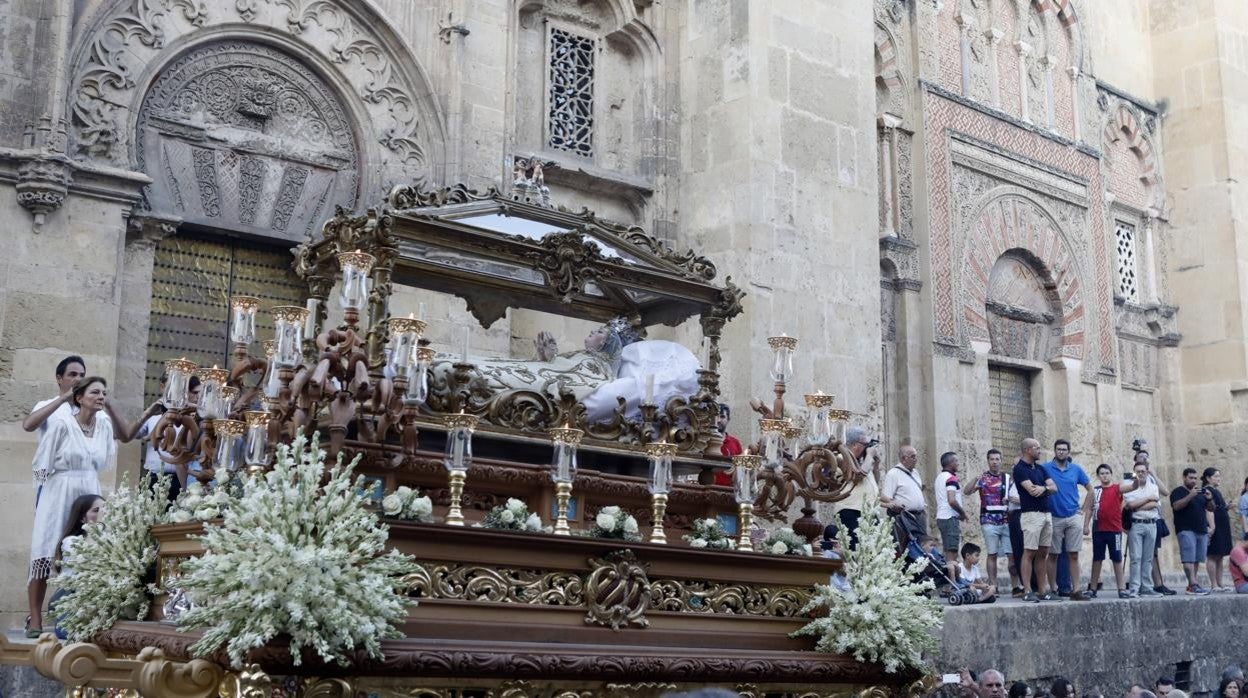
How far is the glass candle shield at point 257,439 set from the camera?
4.69 meters

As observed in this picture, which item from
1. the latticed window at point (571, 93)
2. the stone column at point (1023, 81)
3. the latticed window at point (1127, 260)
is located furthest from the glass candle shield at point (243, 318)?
the latticed window at point (1127, 260)

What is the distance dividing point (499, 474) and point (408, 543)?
77cm

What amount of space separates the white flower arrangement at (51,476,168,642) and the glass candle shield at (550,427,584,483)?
1575mm

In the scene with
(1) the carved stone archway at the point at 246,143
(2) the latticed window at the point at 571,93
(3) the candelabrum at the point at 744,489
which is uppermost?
(2) the latticed window at the point at 571,93

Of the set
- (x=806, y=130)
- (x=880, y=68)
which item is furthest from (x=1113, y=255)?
(x=806, y=130)

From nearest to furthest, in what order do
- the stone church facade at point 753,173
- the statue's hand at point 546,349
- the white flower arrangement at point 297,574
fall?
the white flower arrangement at point 297,574, the statue's hand at point 546,349, the stone church facade at point 753,173

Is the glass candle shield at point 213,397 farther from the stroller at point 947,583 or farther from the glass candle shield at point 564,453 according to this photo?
the stroller at point 947,583

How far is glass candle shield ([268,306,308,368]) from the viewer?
189 inches

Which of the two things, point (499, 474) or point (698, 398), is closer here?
point (499, 474)

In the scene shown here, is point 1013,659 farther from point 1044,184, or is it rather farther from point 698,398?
point 1044,184

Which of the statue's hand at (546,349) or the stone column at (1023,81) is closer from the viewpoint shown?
the statue's hand at (546,349)

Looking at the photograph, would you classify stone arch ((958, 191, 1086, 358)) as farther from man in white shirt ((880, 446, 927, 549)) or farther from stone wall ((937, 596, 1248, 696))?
man in white shirt ((880, 446, 927, 549))

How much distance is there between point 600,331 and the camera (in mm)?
6570

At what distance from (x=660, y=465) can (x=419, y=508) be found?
1158 millimetres
